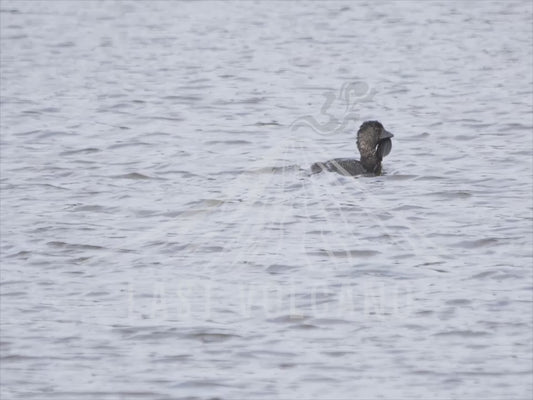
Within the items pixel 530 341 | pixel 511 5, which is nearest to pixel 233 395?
pixel 530 341

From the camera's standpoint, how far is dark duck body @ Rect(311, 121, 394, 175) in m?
11.9

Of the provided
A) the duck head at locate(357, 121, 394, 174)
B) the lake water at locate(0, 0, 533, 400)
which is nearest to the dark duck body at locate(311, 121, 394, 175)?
the duck head at locate(357, 121, 394, 174)

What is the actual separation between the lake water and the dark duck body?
0.19m

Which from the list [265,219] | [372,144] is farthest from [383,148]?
[265,219]

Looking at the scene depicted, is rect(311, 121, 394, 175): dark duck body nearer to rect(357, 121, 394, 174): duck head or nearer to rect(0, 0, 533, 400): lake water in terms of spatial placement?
rect(357, 121, 394, 174): duck head

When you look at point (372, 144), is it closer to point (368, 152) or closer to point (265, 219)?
point (368, 152)

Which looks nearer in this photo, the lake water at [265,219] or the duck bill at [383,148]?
the lake water at [265,219]

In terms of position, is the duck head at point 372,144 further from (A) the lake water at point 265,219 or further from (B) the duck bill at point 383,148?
(A) the lake water at point 265,219

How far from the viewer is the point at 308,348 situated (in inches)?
294

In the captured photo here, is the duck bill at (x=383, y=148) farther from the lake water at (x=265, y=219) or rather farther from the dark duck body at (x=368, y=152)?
the lake water at (x=265, y=219)

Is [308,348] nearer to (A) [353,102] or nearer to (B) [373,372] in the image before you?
(B) [373,372]

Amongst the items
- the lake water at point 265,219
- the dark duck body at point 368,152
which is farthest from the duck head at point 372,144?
the lake water at point 265,219

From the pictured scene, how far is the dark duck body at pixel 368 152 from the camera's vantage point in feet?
38.9

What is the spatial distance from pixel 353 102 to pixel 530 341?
9076 mm
